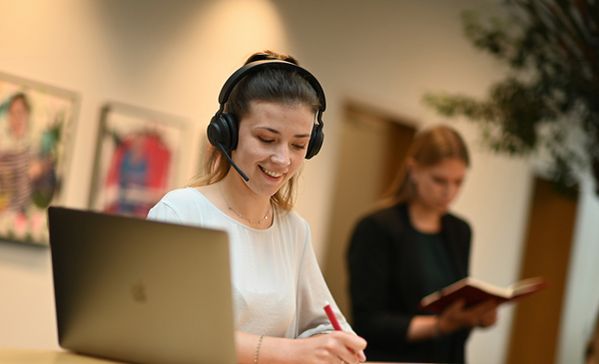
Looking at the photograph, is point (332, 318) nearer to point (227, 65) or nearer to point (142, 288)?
point (142, 288)

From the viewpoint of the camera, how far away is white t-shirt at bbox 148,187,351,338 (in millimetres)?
1866

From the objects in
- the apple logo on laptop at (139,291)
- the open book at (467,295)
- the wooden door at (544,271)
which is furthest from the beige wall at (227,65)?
the apple logo on laptop at (139,291)

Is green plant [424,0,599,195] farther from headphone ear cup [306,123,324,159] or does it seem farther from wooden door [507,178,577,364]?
wooden door [507,178,577,364]

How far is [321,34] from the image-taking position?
19.8 ft

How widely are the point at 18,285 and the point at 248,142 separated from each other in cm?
271

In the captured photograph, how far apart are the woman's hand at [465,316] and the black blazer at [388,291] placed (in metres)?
0.06

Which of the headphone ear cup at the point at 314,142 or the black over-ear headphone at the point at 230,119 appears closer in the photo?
the black over-ear headphone at the point at 230,119

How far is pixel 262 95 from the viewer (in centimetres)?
192

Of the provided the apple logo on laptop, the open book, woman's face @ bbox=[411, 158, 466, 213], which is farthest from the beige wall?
the apple logo on laptop

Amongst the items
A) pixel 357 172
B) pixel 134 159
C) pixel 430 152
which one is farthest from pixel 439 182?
pixel 357 172

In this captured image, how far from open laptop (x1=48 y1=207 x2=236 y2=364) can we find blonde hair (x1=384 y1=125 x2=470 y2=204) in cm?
203

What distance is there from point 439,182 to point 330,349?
1.87m

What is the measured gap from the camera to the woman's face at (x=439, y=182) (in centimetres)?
356

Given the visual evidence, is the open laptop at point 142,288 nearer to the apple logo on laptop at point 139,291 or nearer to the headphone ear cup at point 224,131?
the apple logo on laptop at point 139,291
